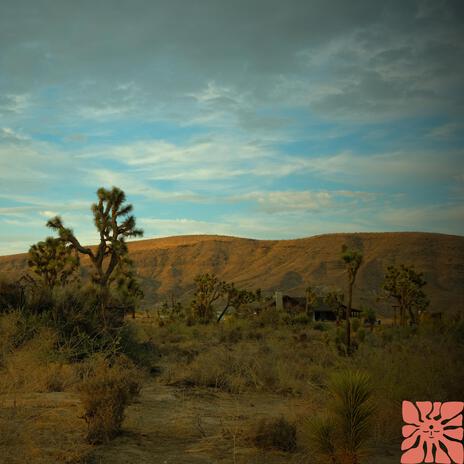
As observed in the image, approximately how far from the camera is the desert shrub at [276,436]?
6.64 m

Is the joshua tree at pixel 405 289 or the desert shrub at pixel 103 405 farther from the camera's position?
the joshua tree at pixel 405 289

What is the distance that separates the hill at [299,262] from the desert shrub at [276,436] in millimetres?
64601

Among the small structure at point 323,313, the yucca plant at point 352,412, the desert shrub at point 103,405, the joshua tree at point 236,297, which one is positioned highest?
the yucca plant at point 352,412

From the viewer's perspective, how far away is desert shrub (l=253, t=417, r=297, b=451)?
664 centimetres

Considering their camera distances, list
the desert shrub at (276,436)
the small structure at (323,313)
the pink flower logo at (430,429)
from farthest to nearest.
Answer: the small structure at (323,313)
the desert shrub at (276,436)
the pink flower logo at (430,429)

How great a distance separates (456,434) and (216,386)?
7.59m

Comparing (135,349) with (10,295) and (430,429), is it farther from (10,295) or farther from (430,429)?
(430,429)

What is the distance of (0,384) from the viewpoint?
9023 mm

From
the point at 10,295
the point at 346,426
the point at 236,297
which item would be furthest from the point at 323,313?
the point at 346,426

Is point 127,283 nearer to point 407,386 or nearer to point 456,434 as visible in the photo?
point 407,386

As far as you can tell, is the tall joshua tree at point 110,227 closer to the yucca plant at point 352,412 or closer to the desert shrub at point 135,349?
the desert shrub at point 135,349

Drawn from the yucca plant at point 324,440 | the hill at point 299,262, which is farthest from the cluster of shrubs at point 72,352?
the hill at point 299,262

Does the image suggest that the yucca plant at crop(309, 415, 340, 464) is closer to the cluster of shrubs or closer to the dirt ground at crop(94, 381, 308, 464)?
the dirt ground at crop(94, 381, 308, 464)

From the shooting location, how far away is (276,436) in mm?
6672
